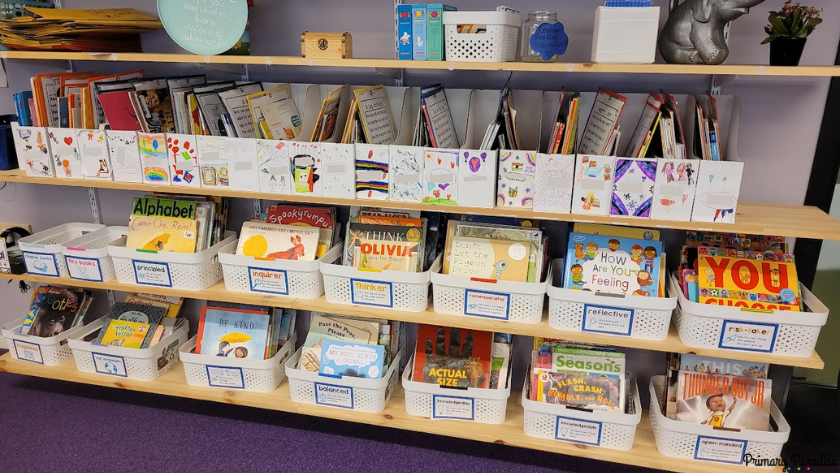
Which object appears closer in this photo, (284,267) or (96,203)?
(284,267)

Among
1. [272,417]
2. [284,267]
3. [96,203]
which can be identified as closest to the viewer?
[284,267]

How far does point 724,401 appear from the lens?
89.0 inches

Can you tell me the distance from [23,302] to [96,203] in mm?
850

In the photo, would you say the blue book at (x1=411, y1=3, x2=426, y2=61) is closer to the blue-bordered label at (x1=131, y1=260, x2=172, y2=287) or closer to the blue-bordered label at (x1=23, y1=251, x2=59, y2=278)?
the blue-bordered label at (x1=131, y1=260, x2=172, y2=287)

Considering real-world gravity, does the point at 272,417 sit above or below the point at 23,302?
below

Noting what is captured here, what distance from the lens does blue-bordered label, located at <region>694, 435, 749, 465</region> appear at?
2.20m

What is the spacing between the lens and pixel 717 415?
2248 mm

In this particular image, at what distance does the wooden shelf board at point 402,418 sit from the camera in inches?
89.4

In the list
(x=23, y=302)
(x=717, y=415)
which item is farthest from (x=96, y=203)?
(x=717, y=415)

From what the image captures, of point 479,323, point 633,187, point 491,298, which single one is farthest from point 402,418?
point 633,187

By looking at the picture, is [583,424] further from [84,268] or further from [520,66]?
[84,268]

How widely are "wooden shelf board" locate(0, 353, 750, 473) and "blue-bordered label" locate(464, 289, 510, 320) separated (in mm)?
484

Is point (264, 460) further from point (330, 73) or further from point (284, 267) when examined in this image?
point (330, 73)

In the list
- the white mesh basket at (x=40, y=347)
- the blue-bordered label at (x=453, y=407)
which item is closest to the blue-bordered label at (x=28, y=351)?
the white mesh basket at (x=40, y=347)
